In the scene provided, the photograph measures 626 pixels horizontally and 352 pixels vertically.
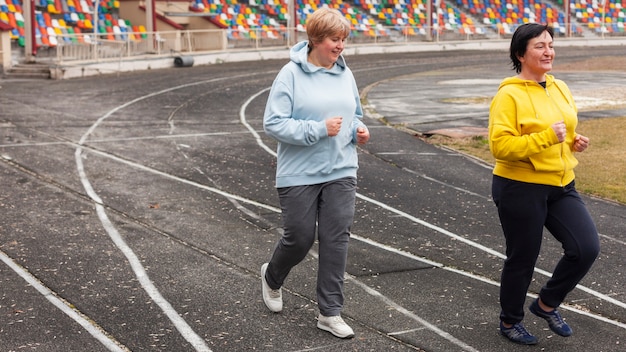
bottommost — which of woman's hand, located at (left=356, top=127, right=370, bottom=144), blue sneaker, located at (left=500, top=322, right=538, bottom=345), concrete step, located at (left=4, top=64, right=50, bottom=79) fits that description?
blue sneaker, located at (left=500, top=322, right=538, bottom=345)

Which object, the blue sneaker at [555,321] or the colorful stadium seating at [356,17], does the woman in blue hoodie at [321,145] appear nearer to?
the blue sneaker at [555,321]

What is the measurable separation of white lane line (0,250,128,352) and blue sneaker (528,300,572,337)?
2707mm

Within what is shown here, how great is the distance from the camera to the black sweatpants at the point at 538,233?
19.6 feet

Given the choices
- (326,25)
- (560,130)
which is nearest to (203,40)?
(326,25)

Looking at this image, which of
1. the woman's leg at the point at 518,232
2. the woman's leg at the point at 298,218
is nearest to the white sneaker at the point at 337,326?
the woman's leg at the point at 298,218

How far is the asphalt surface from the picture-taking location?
6.51m

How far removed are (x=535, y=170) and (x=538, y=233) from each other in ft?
1.33

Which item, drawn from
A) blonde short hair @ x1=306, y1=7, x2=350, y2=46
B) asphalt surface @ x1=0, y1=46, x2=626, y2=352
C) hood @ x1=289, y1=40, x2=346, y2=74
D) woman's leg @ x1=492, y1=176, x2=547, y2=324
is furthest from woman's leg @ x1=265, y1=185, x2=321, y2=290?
woman's leg @ x1=492, y1=176, x2=547, y2=324

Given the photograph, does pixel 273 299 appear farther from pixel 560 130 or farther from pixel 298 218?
pixel 560 130

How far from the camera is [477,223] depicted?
10.2m

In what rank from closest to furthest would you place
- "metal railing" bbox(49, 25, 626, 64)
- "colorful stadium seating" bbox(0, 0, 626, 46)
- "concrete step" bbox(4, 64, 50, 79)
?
1. "concrete step" bbox(4, 64, 50, 79)
2. "metal railing" bbox(49, 25, 626, 64)
3. "colorful stadium seating" bbox(0, 0, 626, 46)

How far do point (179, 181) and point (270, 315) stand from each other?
568 cm

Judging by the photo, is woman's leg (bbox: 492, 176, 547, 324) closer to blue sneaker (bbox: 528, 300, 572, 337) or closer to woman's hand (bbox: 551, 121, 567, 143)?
blue sneaker (bbox: 528, 300, 572, 337)

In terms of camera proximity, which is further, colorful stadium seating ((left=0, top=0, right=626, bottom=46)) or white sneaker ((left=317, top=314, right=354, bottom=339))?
colorful stadium seating ((left=0, top=0, right=626, bottom=46))
